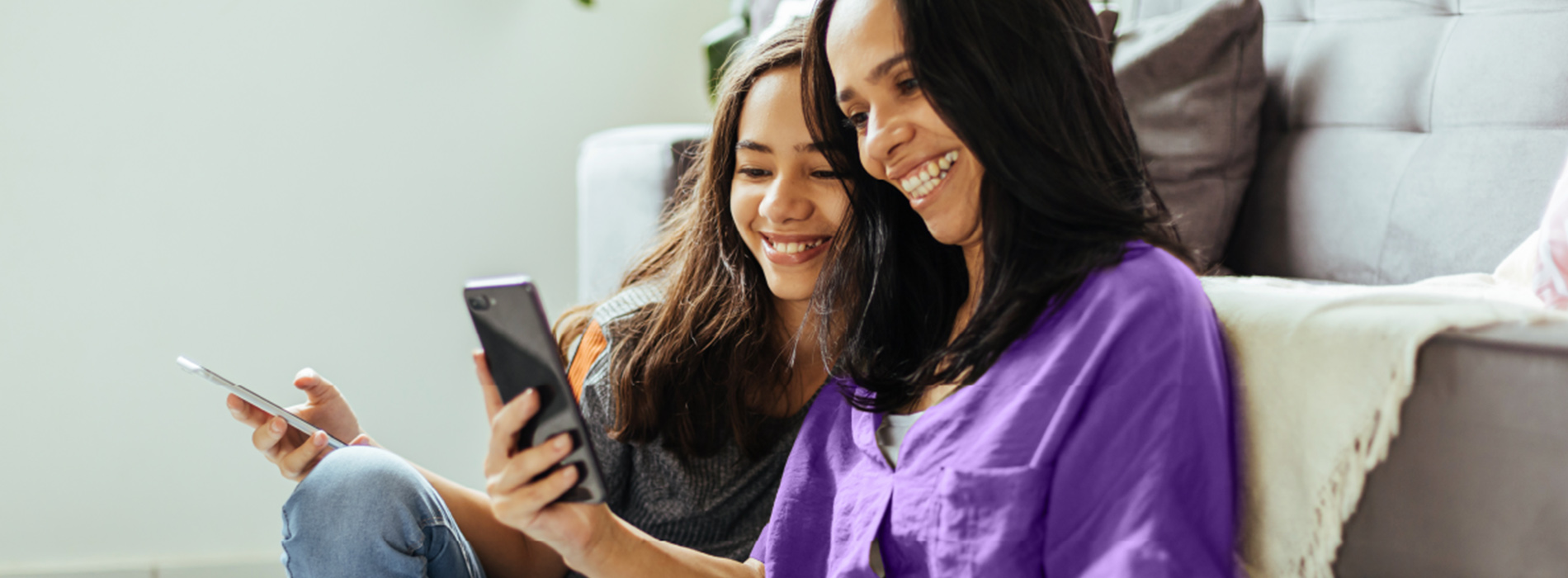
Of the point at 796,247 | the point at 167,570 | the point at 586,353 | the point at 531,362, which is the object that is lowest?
the point at 167,570

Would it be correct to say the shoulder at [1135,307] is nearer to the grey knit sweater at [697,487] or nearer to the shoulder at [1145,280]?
the shoulder at [1145,280]

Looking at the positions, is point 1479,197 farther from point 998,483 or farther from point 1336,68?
point 998,483

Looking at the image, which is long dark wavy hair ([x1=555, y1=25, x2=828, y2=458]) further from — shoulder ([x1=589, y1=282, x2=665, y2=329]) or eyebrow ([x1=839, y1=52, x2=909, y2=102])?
eyebrow ([x1=839, y1=52, x2=909, y2=102])

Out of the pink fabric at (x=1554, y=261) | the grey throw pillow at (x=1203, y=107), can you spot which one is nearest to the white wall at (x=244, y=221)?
the grey throw pillow at (x=1203, y=107)

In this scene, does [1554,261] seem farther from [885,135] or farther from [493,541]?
[493,541]

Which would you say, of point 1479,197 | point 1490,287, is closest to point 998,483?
point 1490,287

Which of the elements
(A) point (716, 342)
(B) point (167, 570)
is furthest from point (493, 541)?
(B) point (167, 570)

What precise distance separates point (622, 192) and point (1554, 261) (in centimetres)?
118

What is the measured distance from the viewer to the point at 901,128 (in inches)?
29.8

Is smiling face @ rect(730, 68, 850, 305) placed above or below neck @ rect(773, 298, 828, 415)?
above

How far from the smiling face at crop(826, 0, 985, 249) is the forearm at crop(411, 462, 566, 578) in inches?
21.3

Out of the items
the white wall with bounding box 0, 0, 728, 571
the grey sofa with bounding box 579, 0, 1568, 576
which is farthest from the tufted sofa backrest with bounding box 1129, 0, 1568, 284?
the white wall with bounding box 0, 0, 728, 571

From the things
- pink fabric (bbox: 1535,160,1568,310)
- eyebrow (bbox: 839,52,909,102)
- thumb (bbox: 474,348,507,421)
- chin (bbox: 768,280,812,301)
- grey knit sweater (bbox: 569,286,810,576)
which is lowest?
grey knit sweater (bbox: 569,286,810,576)

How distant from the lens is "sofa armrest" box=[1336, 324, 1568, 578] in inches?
19.7
